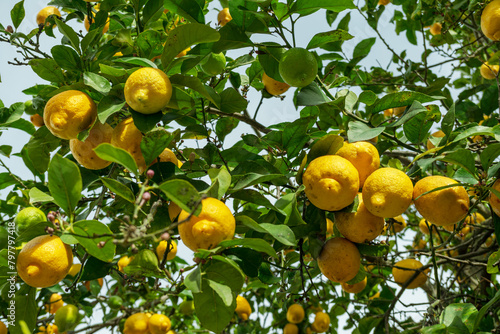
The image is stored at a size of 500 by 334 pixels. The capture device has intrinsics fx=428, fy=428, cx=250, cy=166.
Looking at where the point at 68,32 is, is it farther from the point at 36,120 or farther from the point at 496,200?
the point at 496,200

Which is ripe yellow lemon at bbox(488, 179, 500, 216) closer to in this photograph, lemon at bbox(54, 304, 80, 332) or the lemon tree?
the lemon tree

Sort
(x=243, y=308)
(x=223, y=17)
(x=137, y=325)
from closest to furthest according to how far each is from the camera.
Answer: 1. (x=137, y=325)
2. (x=223, y=17)
3. (x=243, y=308)

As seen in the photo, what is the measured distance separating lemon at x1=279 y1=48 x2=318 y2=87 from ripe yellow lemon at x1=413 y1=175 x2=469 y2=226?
1.58ft

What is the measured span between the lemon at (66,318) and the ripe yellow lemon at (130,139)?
1.17 meters

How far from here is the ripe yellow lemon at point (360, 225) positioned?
4.22ft

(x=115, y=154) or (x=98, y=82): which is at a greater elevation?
(x=98, y=82)

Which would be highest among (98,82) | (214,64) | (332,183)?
(214,64)

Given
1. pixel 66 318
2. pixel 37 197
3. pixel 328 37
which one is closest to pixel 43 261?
pixel 37 197

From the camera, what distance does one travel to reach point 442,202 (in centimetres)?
125

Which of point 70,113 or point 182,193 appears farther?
point 70,113

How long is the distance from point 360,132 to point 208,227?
0.56 meters

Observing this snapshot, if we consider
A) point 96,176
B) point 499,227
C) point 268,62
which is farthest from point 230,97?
point 499,227

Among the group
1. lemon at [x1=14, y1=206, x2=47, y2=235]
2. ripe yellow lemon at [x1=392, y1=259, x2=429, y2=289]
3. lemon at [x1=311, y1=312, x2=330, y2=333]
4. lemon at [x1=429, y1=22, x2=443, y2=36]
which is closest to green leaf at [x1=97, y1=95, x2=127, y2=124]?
lemon at [x1=14, y1=206, x2=47, y2=235]

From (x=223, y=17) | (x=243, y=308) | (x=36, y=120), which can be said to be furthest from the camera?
(x=243, y=308)
